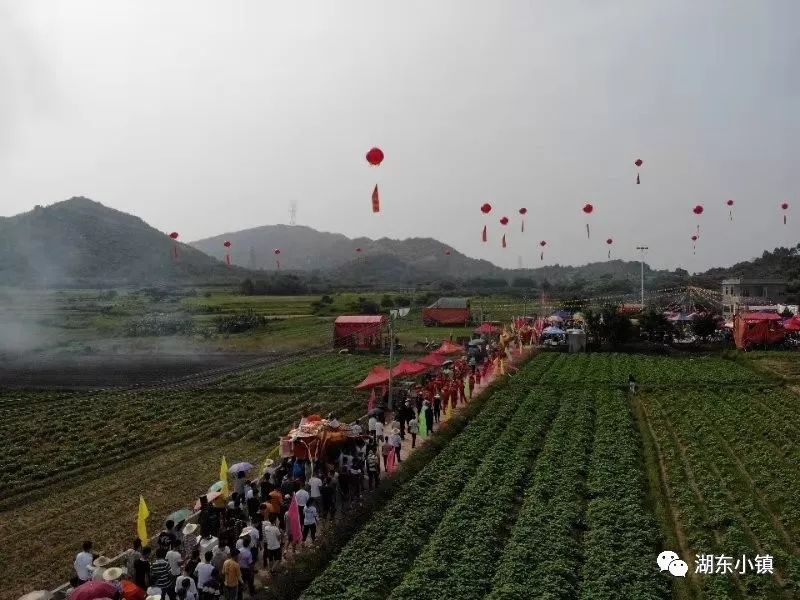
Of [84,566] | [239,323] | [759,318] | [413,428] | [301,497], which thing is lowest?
[84,566]

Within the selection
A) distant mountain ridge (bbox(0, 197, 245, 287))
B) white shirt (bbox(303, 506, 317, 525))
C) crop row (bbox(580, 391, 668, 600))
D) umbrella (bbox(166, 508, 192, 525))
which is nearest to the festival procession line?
white shirt (bbox(303, 506, 317, 525))

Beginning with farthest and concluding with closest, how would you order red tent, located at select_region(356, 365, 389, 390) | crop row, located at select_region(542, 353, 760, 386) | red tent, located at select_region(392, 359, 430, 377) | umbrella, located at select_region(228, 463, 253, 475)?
crop row, located at select_region(542, 353, 760, 386) → red tent, located at select_region(392, 359, 430, 377) → red tent, located at select_region(356, 365, 389, 390) → umbrella, located at select_region(228, 463, 253, 475)

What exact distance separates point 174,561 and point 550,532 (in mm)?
8410

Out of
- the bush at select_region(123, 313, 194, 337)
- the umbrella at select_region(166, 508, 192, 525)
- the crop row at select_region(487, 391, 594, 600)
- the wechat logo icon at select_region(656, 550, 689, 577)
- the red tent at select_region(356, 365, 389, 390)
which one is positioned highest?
the bush at select_region(123, 313, 194, 337)

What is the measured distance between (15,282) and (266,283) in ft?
140

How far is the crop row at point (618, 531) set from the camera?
13.0 metres

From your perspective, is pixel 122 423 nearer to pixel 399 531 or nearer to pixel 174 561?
pixel 399 531

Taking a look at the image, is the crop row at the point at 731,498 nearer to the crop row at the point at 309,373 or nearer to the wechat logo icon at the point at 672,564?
the wechat logo icon at the point at 672,564

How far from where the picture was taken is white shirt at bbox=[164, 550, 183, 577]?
12.5 meters

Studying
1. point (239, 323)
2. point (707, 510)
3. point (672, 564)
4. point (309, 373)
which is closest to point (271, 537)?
point (672, 564)

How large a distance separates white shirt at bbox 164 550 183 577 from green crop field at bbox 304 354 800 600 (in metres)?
2.57

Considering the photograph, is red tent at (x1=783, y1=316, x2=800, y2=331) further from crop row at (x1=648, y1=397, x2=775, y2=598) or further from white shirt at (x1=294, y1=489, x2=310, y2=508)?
white shirt at (x1=294, y1=489, x2=310, y2=508)

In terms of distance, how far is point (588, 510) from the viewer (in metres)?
17.0

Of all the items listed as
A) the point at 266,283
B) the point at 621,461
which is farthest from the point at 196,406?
the point at 266,283
